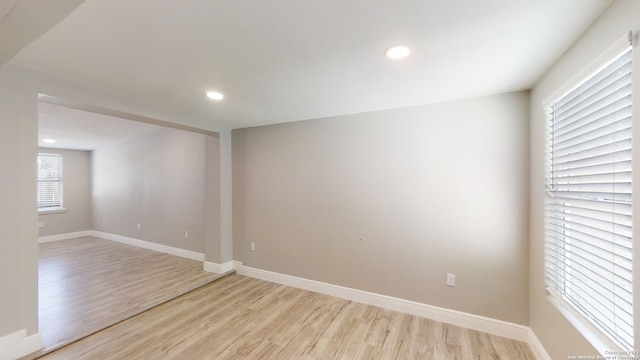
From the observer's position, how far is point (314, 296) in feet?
10.2

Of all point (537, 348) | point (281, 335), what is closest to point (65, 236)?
point (281, 335)

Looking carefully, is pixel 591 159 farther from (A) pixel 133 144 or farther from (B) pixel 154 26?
(A) pixel 133 144

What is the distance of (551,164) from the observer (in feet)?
5.98

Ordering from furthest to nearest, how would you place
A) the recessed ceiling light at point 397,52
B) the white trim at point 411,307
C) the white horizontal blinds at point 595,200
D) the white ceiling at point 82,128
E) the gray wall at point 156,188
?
the gray wall at point 156,188 → the white ceiling at point 82,128 → the white trim at point 411,307 → the recessed ceiling light at point 397,52 → the white horizontal blinds at point 595,200

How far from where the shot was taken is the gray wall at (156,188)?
14.5ft

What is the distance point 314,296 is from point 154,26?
3028 mm

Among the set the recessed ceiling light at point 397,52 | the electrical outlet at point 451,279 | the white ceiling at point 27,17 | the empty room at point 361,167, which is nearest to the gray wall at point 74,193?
the empty room at point 361,167

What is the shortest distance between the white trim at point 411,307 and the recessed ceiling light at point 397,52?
244 cm

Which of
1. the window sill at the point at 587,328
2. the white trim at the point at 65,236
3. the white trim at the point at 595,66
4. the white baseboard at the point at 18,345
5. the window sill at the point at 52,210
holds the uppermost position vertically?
the white trim at the point at 595,66

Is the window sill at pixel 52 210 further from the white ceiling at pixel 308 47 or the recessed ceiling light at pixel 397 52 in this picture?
the recessed ceiling light at pixel 397 52

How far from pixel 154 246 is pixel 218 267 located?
2179 mm

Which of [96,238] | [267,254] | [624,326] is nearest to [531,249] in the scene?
[624,326]

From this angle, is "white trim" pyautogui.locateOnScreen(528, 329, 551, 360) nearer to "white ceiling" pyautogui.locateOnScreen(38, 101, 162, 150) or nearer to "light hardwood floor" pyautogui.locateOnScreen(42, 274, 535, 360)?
"light hardwood floor" pyautogui.locateOnScreen(42, 274, 535, 360)

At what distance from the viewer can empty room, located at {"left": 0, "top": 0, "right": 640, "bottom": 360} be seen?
123 centimetres
